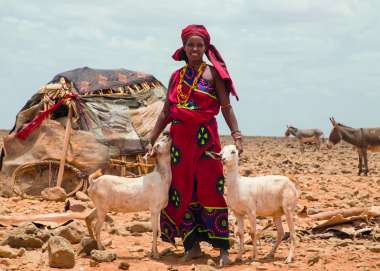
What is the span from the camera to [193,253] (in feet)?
20.9

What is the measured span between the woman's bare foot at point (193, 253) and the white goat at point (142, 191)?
30 cm

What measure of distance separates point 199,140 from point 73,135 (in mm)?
5066

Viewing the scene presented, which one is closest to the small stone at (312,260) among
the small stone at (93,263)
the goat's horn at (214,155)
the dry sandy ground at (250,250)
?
the dry sandy ground at (250,250)

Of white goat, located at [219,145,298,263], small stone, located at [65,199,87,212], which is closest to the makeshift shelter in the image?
small stone, located at [65,199,87,212]

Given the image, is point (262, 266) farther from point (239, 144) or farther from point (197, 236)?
point (239, 144)

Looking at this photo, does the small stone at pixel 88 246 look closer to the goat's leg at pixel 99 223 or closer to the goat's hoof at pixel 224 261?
the goat's leg at pixel 99 223

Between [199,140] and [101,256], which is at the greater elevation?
[199,140]

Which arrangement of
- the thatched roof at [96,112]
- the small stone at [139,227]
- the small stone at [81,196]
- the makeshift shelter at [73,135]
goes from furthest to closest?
the thatched roof at [96,112] < the makeshift shelter at [73,135] < the small stone at [81,196] < the small stone at [139,227]

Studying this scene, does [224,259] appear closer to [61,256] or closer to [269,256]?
[269,256]

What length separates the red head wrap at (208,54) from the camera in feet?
20.0

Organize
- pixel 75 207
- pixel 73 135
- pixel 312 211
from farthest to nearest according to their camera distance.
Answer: pixel 73 135, pixel 312 211, pixel 75 207

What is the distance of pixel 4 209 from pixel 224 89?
4884 mm

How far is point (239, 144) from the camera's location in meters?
6.13

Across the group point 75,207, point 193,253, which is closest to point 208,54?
point 193,253
